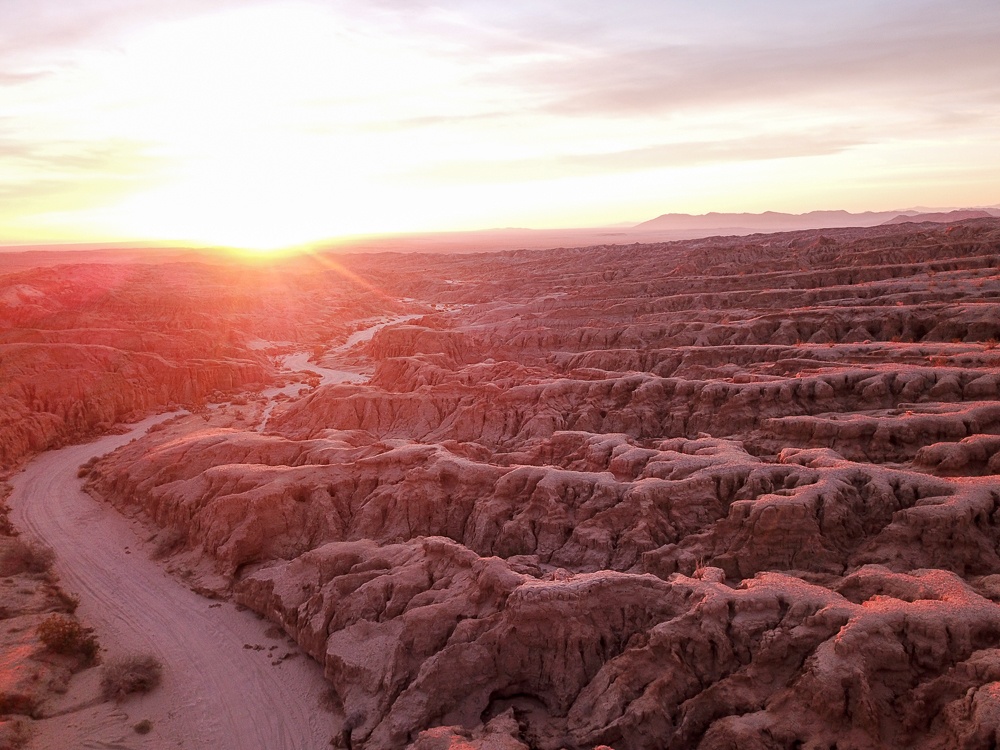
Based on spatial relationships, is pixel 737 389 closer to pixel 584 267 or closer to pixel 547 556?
pixel 547 556

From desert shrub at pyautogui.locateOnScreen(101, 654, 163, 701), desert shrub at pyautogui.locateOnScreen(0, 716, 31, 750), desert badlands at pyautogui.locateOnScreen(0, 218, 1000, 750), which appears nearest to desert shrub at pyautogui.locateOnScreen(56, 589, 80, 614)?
desert badlands at pyautogui.locateOnScreen(0, 218, 1000, 750)

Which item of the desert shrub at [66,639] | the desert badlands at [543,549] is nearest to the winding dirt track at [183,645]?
the desert badlands at [543,549]

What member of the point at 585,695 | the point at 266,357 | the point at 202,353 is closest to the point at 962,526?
the point at 585,695

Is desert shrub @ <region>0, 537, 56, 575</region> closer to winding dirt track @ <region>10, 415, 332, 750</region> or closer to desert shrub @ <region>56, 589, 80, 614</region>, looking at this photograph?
winding dirt track @ <region>10, 415, 332, 750</region>

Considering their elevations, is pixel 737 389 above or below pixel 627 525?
above

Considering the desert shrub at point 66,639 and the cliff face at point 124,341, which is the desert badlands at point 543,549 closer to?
the desert shrub at point 66,639

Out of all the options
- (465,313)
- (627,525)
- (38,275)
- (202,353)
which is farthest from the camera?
(38,275)

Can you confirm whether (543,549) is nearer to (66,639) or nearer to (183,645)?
(183,645)
